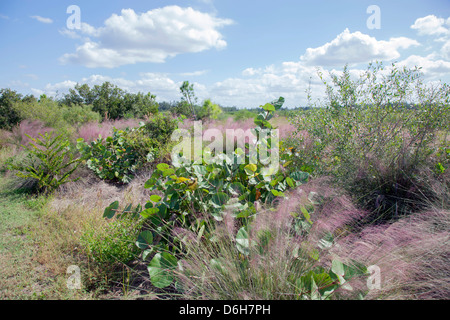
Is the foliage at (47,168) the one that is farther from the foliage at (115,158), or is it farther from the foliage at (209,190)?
the foliage at (209,190)

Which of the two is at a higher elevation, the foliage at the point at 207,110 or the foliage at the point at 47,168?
the foliage at the point at 207,110

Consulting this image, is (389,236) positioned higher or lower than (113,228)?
higher

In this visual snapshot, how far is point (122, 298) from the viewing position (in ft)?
6.88

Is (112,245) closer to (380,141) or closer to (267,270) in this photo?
(267,270)

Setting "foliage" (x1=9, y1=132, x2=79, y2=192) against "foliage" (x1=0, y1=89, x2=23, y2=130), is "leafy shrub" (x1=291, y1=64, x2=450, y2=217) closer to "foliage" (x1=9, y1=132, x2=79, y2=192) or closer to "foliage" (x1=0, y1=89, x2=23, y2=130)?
"foliage" (x1=9, y1=132, x2=79, y2=192)

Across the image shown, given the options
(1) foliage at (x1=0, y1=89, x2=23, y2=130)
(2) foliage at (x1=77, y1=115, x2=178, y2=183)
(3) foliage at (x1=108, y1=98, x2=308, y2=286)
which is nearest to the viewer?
(3) foliage at (x1=108, y1=98, x2=308, y2=286)

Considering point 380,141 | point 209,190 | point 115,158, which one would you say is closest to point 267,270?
point 209,190

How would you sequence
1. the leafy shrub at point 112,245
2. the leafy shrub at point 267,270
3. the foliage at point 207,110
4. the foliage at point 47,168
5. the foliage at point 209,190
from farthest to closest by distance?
the foliage at point 207,110 → the foliage at point 47,168 → the leafy shrub at point 112,245 → the foliage at point 209,190 → the leafy shrub at point 267,270

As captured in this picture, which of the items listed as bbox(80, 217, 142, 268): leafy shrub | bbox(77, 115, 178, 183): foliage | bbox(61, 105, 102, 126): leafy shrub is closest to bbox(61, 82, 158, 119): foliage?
bbox(61, 105, 102, 126): leafy shrub

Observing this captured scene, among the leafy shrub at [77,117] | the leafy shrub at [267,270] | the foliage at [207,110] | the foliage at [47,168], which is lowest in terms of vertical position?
the leafy shrub at [267,270]

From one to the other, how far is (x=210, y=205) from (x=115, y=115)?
13.6 metres

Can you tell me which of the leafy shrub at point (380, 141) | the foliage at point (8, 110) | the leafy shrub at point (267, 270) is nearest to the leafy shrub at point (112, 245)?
the leafy shrub at point (267, 270)
